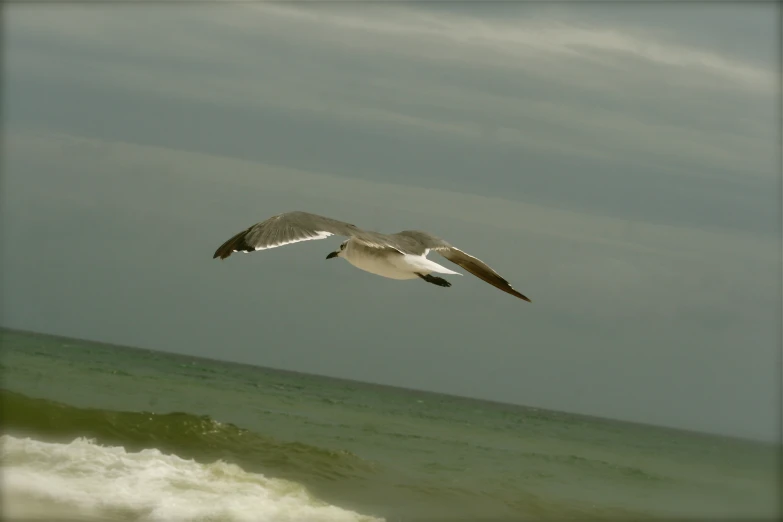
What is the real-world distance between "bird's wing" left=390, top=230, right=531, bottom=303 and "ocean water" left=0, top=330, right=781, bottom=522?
4855 millimetres

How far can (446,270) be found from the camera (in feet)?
22.9

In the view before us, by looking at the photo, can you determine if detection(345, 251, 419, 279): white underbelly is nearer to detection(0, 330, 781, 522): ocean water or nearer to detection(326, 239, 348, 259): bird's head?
detection(326, 239, 348, 259): bird's head

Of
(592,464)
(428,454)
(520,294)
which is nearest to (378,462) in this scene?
(428,454)

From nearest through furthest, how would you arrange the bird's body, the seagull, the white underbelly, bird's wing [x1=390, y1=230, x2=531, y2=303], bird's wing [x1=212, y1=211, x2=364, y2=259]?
1. bird's wing [x1=212, y1=211, x2=364, y2=259]
2. the seagull
3. the bird's body
4. the white underbelly
5. bird's wing [x1=390, y1=230, x2=531, y2=303]

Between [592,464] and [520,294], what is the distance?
15920 millimetres

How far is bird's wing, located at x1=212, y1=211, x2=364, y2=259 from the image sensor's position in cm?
630

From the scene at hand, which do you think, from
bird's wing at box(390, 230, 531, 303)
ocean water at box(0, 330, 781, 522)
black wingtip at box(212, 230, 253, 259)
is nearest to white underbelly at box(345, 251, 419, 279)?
bird's wing at box(390, 230, 531, 303)

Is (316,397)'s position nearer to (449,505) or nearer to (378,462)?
(378,462)

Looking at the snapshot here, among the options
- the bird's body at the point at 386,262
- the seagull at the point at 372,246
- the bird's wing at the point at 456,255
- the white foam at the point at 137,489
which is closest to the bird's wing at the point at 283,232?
the seagull at the point at 372,246

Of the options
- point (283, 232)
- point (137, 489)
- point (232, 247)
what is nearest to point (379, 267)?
point (283, 232)

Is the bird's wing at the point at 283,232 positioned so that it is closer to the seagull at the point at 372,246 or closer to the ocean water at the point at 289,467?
the seagull at the point at 372,246

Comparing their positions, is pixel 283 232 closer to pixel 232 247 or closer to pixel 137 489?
pixel 232 247

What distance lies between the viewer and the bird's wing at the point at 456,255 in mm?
7779

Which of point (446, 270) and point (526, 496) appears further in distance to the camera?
point (526, 496)
